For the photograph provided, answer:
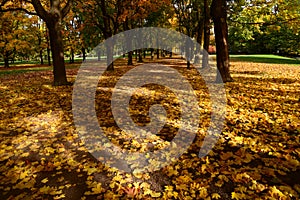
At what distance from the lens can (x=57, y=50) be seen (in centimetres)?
1155

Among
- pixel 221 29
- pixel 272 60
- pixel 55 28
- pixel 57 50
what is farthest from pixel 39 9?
pixel 272 60

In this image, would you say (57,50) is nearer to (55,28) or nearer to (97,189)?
(55,28)

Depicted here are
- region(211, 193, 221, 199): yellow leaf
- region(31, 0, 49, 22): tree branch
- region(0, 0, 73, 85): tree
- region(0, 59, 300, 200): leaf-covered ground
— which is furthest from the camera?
region(0, 0, 73, 85): tree

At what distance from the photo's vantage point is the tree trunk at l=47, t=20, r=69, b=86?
11.2 m

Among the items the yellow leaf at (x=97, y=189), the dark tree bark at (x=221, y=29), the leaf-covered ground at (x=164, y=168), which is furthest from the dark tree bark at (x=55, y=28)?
the yellow leaf at (x=97, y=189)

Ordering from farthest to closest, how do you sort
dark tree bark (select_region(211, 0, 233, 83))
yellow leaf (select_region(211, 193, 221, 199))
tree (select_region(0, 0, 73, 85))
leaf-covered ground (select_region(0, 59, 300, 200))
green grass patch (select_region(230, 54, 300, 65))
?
green grass patch (select_region(230, 54, 300, 65))
tree (select_region(0, 0, 73, 85))
dark tree bark (select_region(211, 0, 233, 83))
leaf-covered ground (select_region(0, 59, 300, 200))
yellow leaf (select_region(211, 193, 221, 199))

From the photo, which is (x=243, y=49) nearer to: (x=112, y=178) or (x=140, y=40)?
(x=140, y=40)

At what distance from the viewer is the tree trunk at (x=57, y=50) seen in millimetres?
11250

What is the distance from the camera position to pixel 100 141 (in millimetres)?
5008

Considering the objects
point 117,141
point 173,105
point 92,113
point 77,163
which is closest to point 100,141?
point 117,141

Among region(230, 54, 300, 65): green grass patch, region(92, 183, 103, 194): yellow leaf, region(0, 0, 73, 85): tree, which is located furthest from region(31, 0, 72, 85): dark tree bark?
region(230, 54, 300, 65): green grass patch

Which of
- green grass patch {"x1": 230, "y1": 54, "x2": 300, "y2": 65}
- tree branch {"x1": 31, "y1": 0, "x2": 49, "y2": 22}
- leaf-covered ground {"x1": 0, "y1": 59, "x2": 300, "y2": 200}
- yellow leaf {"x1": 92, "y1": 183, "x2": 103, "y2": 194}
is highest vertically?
tree branch {"x1": 31, "y1": 0, "x2": 49, "y2": 22}

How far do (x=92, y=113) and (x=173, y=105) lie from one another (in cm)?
286

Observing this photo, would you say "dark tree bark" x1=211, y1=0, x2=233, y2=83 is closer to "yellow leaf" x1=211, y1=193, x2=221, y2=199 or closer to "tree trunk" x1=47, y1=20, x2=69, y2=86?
Result: "tree trunk" x1=47, y1=20, x2=69, y2=86
